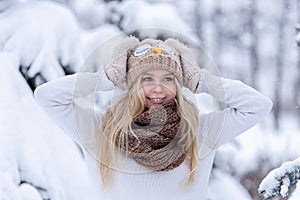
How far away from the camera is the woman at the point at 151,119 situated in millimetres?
980

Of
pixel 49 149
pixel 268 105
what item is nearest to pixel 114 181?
pixel 268 105

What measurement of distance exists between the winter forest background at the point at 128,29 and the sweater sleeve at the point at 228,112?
2.24 feet

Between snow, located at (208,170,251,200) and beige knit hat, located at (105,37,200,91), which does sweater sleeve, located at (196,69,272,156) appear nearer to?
beige knit hat, located at (105,37,200,91)

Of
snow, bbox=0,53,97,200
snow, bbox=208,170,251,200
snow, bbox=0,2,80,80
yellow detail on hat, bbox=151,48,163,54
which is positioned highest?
yellow detail on hat, bbox=151,48,163,54

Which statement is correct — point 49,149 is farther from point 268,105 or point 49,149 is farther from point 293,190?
point 268,105

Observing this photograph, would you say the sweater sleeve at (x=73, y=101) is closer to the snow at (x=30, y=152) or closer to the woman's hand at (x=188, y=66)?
the woman's hand at (x=188, y=66)

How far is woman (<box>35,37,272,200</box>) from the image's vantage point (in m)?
0.98

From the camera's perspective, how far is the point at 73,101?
1.06m

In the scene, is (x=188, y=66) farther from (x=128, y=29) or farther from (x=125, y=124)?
(x=128, y=29)

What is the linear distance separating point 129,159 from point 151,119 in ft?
0.27

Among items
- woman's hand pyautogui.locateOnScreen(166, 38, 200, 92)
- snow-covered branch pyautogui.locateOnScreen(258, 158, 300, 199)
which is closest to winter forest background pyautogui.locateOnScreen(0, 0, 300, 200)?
snow-covered branch pyautogui.locateOnScreen(258, 158, 300, 199)

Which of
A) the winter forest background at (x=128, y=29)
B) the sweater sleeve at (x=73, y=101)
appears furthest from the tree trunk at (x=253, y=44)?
the sweater sleeve at (x=73, y=101)

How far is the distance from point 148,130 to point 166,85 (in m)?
0.09

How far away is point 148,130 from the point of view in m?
1.03
